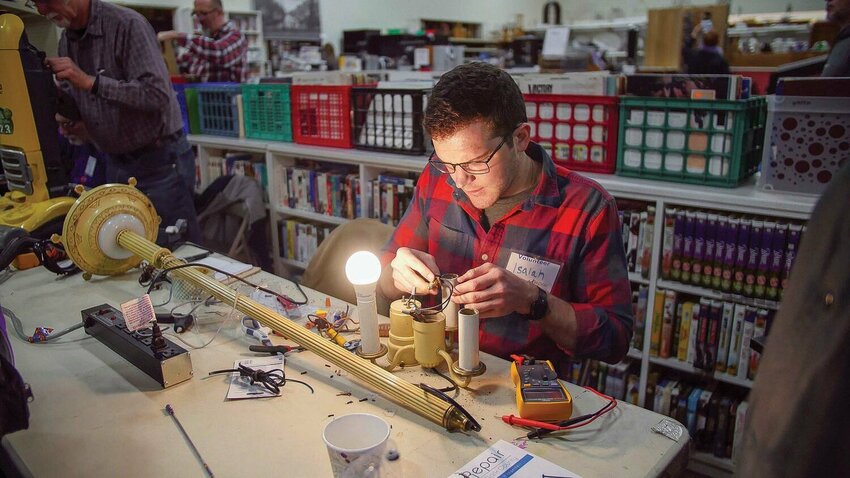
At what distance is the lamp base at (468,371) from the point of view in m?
1.19

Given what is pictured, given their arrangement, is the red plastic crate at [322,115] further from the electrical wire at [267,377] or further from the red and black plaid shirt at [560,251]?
the electrical wire at [267,377]

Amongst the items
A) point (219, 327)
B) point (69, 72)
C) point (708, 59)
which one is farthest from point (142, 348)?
point (708, 59)

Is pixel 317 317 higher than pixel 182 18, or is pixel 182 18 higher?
pixel 182 18

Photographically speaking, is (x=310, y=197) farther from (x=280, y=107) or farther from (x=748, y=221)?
(x=748, y=221)

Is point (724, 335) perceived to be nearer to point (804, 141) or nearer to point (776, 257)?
point (776, 257)

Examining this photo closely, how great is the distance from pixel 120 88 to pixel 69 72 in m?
0.19

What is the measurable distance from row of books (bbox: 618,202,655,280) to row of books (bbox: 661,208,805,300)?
64 millimetres

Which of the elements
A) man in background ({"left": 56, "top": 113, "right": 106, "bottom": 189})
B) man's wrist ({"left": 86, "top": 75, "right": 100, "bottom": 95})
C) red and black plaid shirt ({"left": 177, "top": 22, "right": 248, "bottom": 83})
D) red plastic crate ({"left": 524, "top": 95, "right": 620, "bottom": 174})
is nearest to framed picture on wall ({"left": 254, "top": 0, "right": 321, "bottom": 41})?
red and black plaid shirt ({"left": 177, "top": 22, "right": 248, "bottom": 83})

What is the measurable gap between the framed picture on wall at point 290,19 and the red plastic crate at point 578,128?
6.60 m

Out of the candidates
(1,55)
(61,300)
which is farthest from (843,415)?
(1,55)

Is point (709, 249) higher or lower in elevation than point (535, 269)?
lower

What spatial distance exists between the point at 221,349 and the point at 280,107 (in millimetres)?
2219

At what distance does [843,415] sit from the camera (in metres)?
0.36

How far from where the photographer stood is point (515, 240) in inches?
58.6
